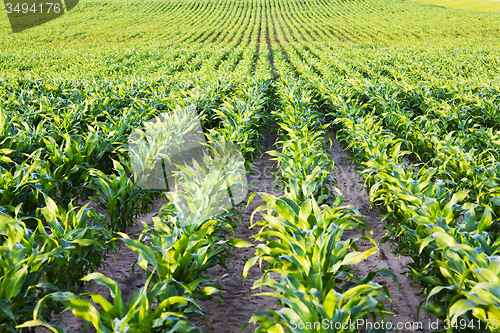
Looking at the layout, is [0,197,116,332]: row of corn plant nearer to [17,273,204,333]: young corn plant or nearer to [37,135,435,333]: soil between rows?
[17,273,204,333]: young corn plant

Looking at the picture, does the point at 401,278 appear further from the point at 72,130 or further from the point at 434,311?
the point at 72,130

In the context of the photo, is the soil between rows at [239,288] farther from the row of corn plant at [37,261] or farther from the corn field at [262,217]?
the row of corn plant at [37,261]

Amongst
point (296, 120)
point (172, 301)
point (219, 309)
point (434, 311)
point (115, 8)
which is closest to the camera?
point (172, 301)

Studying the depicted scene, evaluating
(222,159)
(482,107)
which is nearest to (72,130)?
(222,159)

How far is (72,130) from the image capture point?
5.41 meters

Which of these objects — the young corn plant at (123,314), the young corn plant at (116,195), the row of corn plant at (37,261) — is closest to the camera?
the young corn plant at (123,314)

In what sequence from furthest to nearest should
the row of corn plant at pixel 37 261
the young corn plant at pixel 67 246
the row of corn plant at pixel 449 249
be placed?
1. the young corn plant at pixel 67 246
2. the row of corn plant at pixel 37 261
3. the row of corn plant at pixel 449 249

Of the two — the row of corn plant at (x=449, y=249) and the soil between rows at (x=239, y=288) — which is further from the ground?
the row of corn plant at (x=449, y=249)

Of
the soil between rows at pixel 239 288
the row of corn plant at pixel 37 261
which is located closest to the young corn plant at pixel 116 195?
the soil between rows at pixel 239 288

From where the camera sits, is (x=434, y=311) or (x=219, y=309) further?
(x=219, y=309)

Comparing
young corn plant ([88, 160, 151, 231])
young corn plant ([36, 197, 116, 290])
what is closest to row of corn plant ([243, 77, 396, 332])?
young corn plant ([36, 197, 116, 290])

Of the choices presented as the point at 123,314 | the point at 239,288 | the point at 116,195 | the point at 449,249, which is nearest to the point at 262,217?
the point at 239,288

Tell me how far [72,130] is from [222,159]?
10.1 ft

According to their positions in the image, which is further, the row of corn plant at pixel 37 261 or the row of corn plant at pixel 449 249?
the row of corn plant at pixel 37 261
